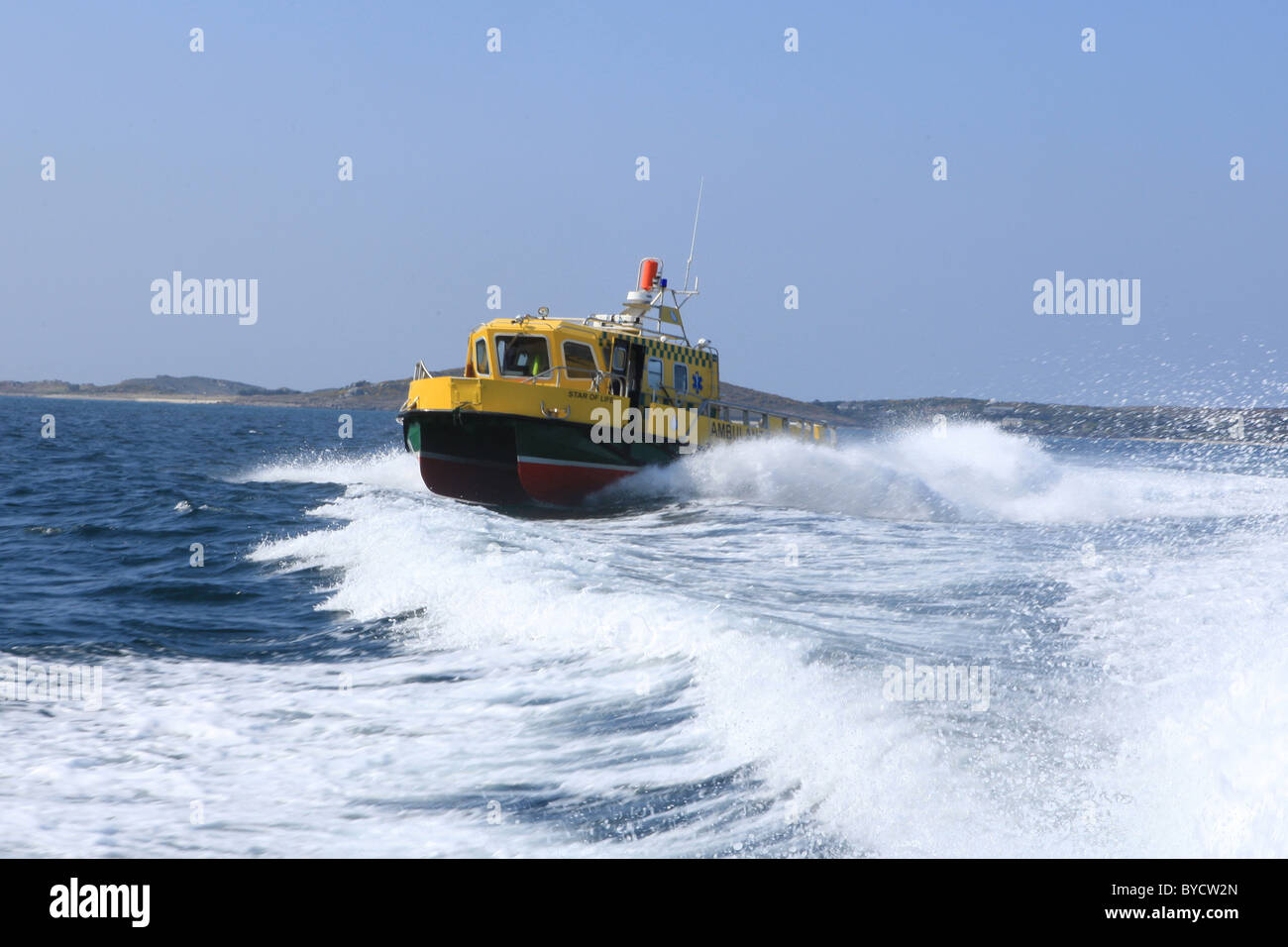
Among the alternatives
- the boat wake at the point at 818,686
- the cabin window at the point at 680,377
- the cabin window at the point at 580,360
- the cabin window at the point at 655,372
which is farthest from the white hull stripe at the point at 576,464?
the boat wake at the point at 818,686

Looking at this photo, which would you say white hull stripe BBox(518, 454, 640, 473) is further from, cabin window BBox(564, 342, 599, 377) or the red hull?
cabin window BBox(564, 342, 599, 377)

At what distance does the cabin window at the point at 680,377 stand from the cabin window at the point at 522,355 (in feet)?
9.73

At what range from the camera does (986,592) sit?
9648 millimetres

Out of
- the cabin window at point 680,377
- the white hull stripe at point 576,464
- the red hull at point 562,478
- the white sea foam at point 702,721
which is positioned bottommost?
the white sea foam at point 702,721

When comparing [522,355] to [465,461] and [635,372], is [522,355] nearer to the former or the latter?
[635,372]

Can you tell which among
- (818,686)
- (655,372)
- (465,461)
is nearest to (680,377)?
(655,372)

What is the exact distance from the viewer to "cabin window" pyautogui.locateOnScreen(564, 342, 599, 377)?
17.7m

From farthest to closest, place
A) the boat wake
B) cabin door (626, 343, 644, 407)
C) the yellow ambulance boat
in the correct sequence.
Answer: cabin door (626, 343, 644, 407)
the yellow ambulance boat
the boat wake

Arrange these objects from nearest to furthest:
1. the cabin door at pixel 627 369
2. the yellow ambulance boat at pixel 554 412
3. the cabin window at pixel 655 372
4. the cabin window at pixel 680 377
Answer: the yellow ambulance boat at pixel 554 412
the cabin door at pixel 627 369
the cabin window at pixel 655 372
the cabin window at pixel 680 377

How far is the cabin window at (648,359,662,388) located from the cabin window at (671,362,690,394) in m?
0.41

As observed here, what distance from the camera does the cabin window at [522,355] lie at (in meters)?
17.8

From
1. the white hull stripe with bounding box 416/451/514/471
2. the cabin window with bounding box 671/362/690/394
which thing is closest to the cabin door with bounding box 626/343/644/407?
the cabin window with bounding box 671/362/690/394

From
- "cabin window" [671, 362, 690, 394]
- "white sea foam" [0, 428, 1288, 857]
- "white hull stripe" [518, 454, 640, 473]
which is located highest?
"cabin window" [671, 362, 690, 394]

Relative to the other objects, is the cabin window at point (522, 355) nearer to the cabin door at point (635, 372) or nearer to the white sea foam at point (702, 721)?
the cabin door at point (635, 372)
